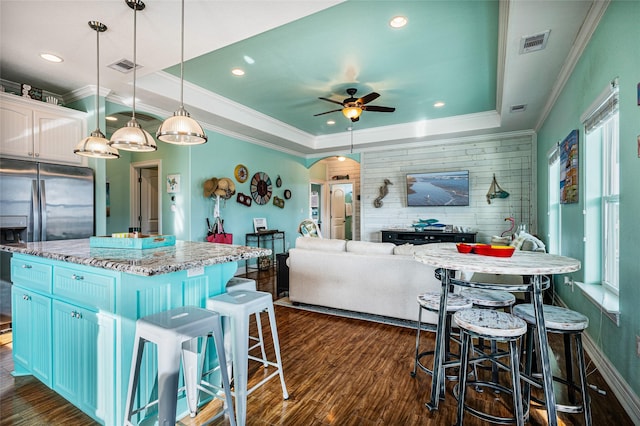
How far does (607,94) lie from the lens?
2119 millimetres

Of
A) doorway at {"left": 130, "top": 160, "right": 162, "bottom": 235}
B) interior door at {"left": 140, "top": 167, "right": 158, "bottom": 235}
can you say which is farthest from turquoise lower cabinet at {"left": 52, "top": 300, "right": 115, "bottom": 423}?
interior door at {"left": 140, "top": 167, "right": 158, "bottom": 235}

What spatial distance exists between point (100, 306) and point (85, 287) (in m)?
0.17

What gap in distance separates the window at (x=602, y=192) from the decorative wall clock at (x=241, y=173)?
487cm

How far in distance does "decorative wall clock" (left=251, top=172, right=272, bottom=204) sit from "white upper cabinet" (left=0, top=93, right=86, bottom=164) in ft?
9.50

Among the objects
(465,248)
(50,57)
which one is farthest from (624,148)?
(50,57)

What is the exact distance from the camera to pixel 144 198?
6.23 m

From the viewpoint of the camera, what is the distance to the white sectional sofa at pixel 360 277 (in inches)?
127

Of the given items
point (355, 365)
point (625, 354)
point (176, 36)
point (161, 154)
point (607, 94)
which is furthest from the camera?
point (161, 154)

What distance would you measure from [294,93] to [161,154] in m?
2.54

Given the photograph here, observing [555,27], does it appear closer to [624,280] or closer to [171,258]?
[624,280]

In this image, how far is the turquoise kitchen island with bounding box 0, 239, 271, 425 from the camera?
157cm

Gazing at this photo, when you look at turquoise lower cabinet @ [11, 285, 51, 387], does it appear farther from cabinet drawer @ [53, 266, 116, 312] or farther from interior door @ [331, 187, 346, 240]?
interior door @ [331, 187, 346, 240]

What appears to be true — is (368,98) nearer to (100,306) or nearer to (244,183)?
(244,183)

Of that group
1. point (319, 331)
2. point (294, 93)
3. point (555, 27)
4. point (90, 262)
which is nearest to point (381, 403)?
point (319, 331)
